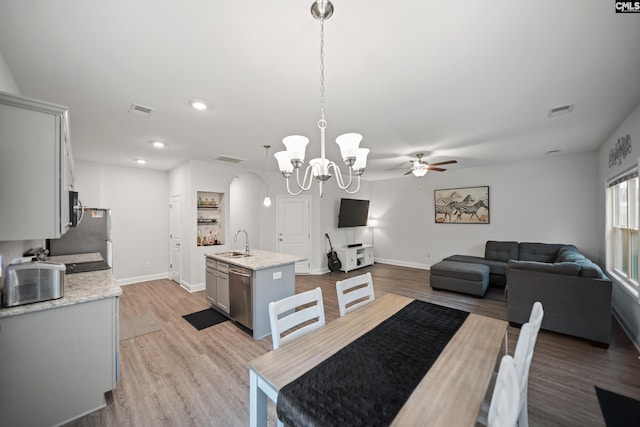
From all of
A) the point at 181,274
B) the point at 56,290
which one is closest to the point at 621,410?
the point at 56,290

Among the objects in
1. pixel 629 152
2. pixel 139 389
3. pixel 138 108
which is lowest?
pixel 139 389

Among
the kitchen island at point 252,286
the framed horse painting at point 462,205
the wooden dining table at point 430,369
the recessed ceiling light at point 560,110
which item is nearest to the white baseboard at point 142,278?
the kitchen island at point 252,286

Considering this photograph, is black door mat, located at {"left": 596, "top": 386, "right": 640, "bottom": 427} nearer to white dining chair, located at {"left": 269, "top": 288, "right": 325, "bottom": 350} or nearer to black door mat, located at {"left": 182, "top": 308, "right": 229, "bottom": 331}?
white dining chair, located at {"left": 269, "top": 288, "right": 325, "bottom": 350}

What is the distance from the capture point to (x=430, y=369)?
1.22 meters

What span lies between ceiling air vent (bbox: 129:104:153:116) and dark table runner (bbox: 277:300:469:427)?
287cm

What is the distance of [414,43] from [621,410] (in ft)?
10.3

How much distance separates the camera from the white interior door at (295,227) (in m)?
6.24

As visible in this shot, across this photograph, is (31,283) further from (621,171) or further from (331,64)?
(621,171)

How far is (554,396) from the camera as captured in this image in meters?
2.06

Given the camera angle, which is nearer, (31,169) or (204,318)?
(31,169)

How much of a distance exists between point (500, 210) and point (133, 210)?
26.8 ft

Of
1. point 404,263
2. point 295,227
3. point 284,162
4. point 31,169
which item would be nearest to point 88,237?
point 31,169

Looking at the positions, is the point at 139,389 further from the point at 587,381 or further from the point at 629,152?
the point at 629,152

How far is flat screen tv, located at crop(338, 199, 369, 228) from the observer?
21.8ft
